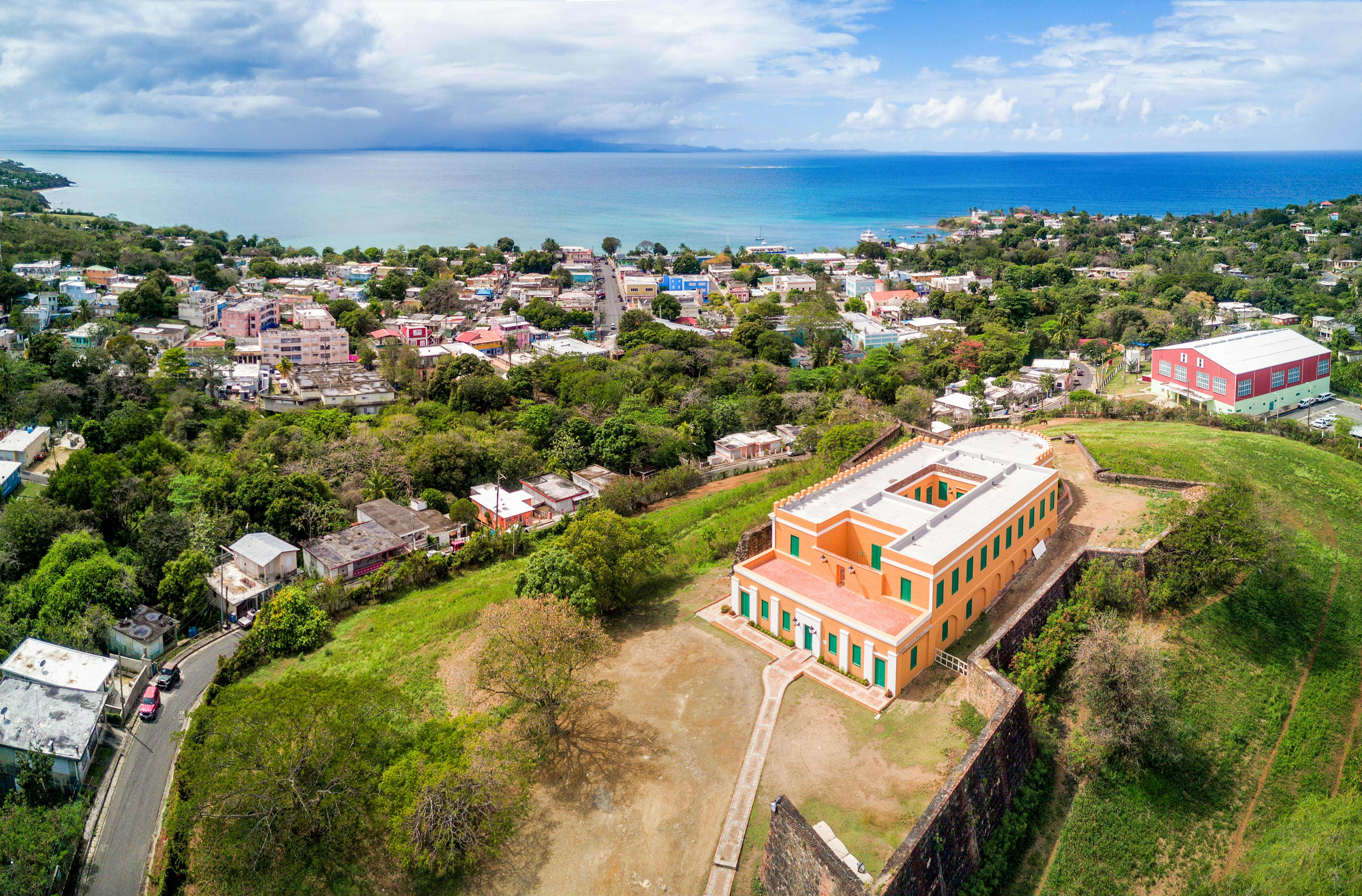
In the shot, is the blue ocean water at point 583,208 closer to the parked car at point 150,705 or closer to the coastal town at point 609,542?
the coastal town at point 609,542

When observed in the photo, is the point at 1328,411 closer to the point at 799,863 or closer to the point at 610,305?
the point at 799,863

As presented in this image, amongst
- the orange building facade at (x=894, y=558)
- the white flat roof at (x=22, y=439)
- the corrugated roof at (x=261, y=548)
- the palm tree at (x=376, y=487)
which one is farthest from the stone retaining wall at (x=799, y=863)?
the white flat roof at (x=22, y=439)

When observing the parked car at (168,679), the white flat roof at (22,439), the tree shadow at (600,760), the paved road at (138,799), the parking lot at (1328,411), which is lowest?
the paved road at (138,799)

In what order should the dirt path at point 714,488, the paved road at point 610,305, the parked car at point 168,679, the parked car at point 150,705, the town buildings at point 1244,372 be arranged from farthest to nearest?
the paved road at point 610,305, the town buildings at point 1244,372, the dirt path at point 714,488, the parked car at point 168,679, the parked car at point 150,705

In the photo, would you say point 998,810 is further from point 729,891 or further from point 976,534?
point 976,534

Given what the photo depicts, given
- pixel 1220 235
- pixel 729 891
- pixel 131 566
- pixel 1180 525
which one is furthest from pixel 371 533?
pixel 1220 235
